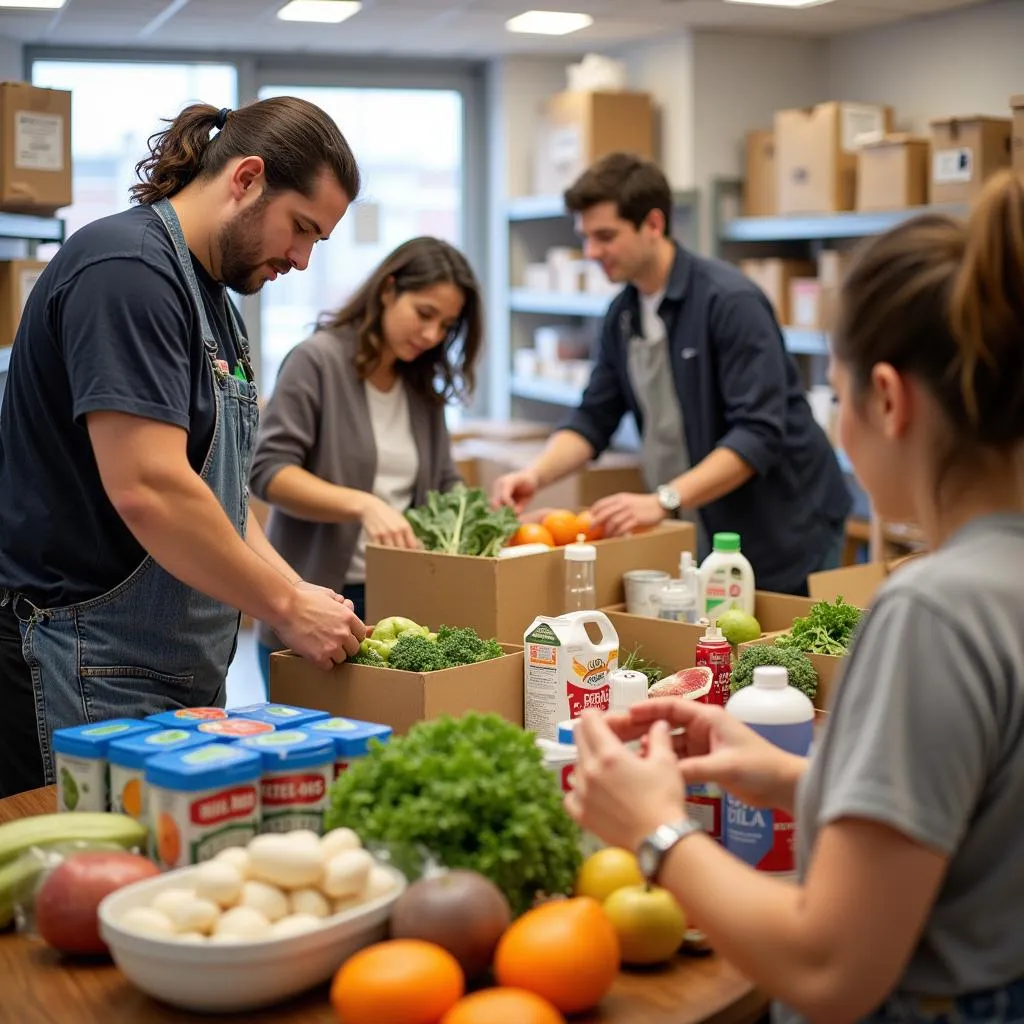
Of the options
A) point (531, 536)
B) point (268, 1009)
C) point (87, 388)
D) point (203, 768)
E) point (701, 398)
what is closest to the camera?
point (268, 1009)

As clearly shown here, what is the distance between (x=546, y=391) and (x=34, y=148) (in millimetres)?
3010

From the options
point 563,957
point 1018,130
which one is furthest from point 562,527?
point 1018,130

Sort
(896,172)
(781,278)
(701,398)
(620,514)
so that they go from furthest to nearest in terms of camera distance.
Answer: (781,278), (896,172), (701,398), (620,514)

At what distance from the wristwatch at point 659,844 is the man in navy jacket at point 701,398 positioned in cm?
204

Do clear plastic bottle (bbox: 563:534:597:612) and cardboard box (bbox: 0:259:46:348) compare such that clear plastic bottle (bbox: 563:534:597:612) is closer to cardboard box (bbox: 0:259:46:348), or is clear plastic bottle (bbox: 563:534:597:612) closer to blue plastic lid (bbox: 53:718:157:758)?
blue plastic lid (bbox: 53:718:157:758)

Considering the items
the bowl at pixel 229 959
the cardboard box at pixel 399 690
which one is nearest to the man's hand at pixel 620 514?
the cardboard box at pixel 399 690

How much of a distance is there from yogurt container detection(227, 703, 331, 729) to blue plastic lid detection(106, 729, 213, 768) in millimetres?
120

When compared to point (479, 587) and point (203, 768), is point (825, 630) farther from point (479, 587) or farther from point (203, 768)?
point (203, 768)

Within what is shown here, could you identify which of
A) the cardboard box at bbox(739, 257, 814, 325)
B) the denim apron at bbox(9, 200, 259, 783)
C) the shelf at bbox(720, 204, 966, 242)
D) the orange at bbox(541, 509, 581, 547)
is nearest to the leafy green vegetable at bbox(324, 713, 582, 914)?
the denim apron at bbox(9, 200, 259, 783)

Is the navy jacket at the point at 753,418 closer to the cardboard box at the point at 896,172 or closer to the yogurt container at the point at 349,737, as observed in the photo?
the cardboard box at the point at 896,172

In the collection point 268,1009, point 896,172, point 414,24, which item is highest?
point 414,24

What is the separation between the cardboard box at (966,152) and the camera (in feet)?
14.4

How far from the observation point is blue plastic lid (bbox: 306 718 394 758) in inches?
60.9

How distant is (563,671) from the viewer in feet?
6.75
